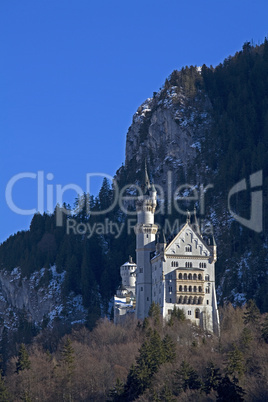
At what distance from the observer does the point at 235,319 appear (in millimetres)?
124250

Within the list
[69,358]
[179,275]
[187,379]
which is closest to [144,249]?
[179,275]

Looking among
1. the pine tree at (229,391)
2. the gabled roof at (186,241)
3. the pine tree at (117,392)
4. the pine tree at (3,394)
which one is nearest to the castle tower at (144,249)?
the gabled roof at (186,241)

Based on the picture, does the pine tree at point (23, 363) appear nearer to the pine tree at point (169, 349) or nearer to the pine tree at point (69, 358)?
the pine tree at point (69, 358)

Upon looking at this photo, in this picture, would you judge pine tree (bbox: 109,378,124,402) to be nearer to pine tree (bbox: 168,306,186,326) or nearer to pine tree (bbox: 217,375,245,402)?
pine tree (bbox: 217,375,245,402)

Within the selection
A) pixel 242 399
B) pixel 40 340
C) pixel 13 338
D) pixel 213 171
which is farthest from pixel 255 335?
pixel 213 171

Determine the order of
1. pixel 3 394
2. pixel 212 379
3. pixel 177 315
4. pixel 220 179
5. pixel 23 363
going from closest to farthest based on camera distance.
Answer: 1. pixel 212 379
2. pixel 3 394
3. pixel 23 363
4. pixel 177 315
5. pixel 220 179

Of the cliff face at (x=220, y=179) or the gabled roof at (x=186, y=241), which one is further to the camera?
the cliff face at (x=220, y=179)

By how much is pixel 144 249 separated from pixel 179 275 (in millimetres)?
9039

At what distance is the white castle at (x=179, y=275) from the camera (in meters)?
128

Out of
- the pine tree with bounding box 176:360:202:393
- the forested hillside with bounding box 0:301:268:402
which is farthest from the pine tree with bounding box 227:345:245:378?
the pine tree with bounding box 176:360:202:393

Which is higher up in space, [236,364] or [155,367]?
[236,364]

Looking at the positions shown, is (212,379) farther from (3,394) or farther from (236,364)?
(3,394)

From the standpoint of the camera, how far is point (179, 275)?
12862cm

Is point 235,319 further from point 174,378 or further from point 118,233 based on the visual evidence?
point 118,233
